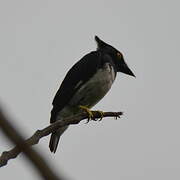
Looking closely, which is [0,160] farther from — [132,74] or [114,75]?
[132,74]

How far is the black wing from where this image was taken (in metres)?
7.70

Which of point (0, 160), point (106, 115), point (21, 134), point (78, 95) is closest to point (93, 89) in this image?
point (78, 95)

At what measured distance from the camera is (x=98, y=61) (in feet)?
26.4

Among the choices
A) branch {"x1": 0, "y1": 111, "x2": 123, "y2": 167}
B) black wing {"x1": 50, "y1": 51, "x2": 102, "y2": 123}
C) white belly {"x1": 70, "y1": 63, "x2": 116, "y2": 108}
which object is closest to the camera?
branch {"x1": 0, "y1": 111, "x2": 123, "y2": 167}

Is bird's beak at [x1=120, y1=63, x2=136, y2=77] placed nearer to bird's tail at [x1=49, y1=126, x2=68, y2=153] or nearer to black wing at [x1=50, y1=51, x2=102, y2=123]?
black wing at [x1=50, y1=51, x2=102, y2=123]

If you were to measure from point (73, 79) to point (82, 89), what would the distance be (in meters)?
0.39

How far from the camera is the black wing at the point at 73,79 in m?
7.70

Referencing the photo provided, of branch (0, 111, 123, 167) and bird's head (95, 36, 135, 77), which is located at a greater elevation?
bird's head (95, 36, 135, 77)

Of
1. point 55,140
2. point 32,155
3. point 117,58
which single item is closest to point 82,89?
point 55,140

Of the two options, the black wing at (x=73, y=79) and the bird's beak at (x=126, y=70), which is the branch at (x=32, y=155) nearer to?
the black wing at (x=73, y=79)

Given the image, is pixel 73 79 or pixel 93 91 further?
pixel 73 79

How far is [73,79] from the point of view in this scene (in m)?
7.92

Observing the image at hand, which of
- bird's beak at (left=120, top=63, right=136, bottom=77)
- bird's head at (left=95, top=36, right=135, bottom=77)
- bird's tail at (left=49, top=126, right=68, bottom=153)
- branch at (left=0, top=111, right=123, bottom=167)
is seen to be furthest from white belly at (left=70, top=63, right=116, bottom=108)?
bird's beak at (left=120, top=63, right=136, bottom=77)

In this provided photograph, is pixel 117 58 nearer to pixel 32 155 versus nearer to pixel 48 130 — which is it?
pixel 48 130
